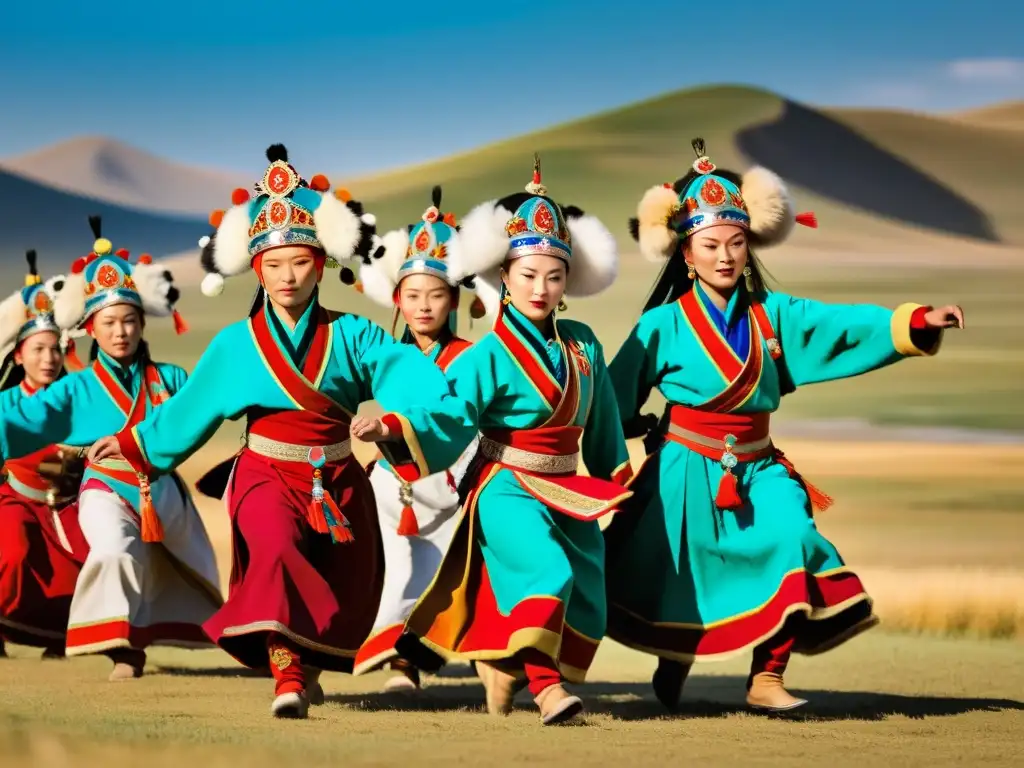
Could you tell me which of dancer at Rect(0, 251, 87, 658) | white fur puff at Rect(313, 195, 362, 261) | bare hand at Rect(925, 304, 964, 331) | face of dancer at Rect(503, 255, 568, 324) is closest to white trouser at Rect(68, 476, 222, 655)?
dancer at Rect(0, 251, 87, 658)

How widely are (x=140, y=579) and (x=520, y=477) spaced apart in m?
1.97

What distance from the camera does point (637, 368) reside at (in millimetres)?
5715

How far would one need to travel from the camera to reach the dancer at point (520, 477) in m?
5.19

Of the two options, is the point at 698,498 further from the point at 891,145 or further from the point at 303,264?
the point at 891,145

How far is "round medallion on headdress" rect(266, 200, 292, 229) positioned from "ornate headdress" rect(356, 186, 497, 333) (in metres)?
0.93

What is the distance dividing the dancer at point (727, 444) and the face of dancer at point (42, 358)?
2743mm

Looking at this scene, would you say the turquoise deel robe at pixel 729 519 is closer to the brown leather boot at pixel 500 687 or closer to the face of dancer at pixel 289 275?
the brown leather boot at pixel 500 687

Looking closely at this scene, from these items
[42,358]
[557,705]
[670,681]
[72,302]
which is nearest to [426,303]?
[72,302]

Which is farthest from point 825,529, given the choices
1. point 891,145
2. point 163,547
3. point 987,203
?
point 891,145

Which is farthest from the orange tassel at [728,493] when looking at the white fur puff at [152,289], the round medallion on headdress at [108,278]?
the round medallion on headdress at [108,278]

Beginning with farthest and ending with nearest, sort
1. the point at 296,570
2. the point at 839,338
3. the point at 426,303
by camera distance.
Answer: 1. the point at 426,303
2. the point at 839,338
3. the point at 296,570

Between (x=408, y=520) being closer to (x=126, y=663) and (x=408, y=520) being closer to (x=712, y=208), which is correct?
(x=712, y=208)

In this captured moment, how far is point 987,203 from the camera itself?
30719 millimetres

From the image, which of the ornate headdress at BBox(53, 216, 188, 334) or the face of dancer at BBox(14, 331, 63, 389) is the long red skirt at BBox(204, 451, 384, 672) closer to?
the ornate headdress at BBox(53, 216, 188, 334)
